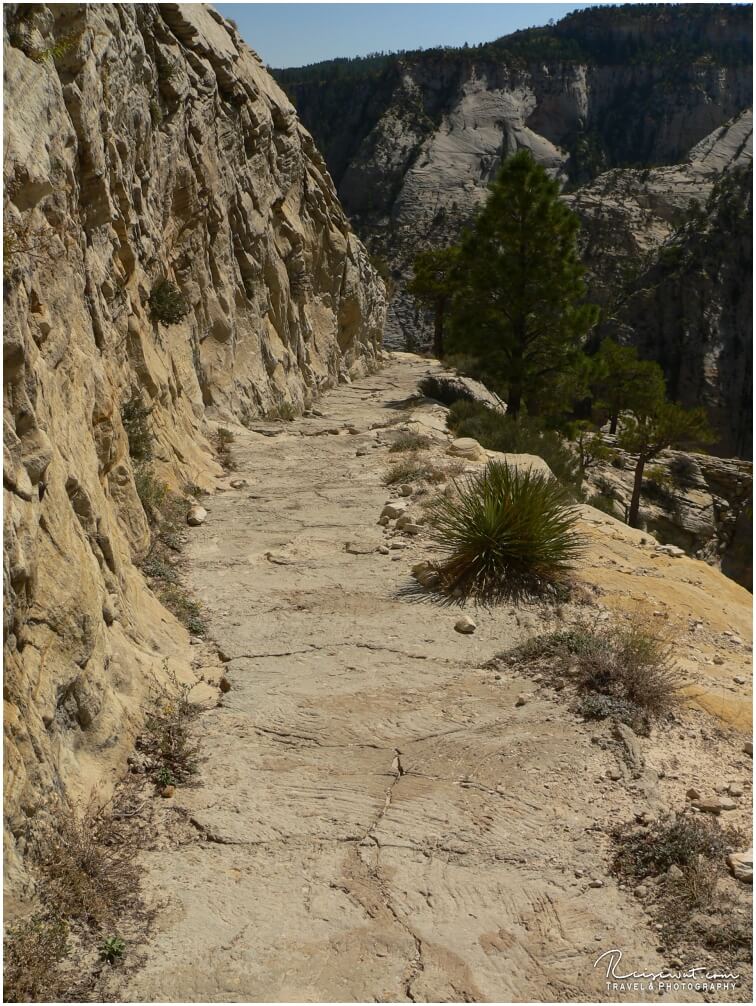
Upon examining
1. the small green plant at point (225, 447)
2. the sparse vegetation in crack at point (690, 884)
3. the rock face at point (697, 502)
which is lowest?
the rock face at point (697, 502)

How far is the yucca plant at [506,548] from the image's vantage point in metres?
7.20

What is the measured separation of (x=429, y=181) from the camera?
315 ft

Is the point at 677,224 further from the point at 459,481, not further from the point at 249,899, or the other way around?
the point at 249,899

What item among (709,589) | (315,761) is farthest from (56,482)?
(709,589)

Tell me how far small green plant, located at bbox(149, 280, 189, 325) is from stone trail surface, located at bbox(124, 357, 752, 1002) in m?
5.54

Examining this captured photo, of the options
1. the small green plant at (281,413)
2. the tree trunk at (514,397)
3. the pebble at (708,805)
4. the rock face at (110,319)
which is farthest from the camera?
the tree trunk at (514,397)

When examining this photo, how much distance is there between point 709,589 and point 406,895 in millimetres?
5529

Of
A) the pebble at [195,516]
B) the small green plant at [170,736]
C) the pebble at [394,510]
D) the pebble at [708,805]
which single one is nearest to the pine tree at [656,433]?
the pebble at [394,510]

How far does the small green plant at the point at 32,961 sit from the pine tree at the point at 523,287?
1904 centimetres

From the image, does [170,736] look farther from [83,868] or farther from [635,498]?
[635,498]

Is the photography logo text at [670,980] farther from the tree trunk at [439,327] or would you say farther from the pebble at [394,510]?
the tree trunk at [439,327]

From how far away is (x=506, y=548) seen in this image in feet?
24.1

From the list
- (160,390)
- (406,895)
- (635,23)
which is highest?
(635,23)

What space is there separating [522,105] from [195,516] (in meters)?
117
